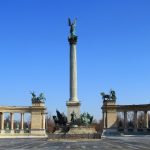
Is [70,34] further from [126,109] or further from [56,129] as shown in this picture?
[126,109]

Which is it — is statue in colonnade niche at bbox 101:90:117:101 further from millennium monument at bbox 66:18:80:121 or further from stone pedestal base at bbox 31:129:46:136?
millennium monument at bbox 66:18:80:121

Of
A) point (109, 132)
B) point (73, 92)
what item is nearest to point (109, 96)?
point (109, 132)

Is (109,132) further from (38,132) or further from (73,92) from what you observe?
(73,92)

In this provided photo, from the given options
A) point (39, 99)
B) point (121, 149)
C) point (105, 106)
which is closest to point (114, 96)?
point (105, 106)

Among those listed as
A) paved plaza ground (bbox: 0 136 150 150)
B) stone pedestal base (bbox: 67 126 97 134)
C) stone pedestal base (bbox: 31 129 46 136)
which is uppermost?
stone pedestal base (bbox: 67 126 97 134)

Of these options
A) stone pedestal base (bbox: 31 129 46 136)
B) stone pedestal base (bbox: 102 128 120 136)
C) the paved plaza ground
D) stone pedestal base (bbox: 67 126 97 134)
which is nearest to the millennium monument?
stone pedestal base (bbox: 67 126 97 134)

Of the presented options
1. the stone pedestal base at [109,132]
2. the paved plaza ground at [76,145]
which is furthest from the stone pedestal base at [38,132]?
the paved plaza ground at [76,145]

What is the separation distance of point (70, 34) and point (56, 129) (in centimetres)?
1893

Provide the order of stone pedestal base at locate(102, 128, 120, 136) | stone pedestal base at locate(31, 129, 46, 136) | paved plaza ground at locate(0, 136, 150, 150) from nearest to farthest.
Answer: paved plaza ground at locate(0, 136, 150, 150) < stone pedestal base at locate(102, 128, 120, 136) < stone pedestal base at locate(31, 129, 46, 136)

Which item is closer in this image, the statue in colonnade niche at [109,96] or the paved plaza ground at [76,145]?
the paved plaza ground at [76,145]

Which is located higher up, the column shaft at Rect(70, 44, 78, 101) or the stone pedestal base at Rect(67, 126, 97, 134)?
the column shaft at Rect(70, 44, 78, 101)

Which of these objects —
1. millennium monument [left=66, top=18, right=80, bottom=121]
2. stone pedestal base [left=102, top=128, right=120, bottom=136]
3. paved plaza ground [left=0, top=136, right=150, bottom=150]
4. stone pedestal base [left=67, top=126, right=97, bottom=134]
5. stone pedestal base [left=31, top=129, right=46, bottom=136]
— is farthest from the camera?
stone pedestal base [left=31, top=129, right=46, bottom=136]

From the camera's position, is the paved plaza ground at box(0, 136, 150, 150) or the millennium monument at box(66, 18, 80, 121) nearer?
the paved plaza ground at box(0, 136, 150, 150)

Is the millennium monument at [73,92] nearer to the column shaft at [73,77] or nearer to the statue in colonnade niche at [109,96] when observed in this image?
the column shaft at [73,77]
